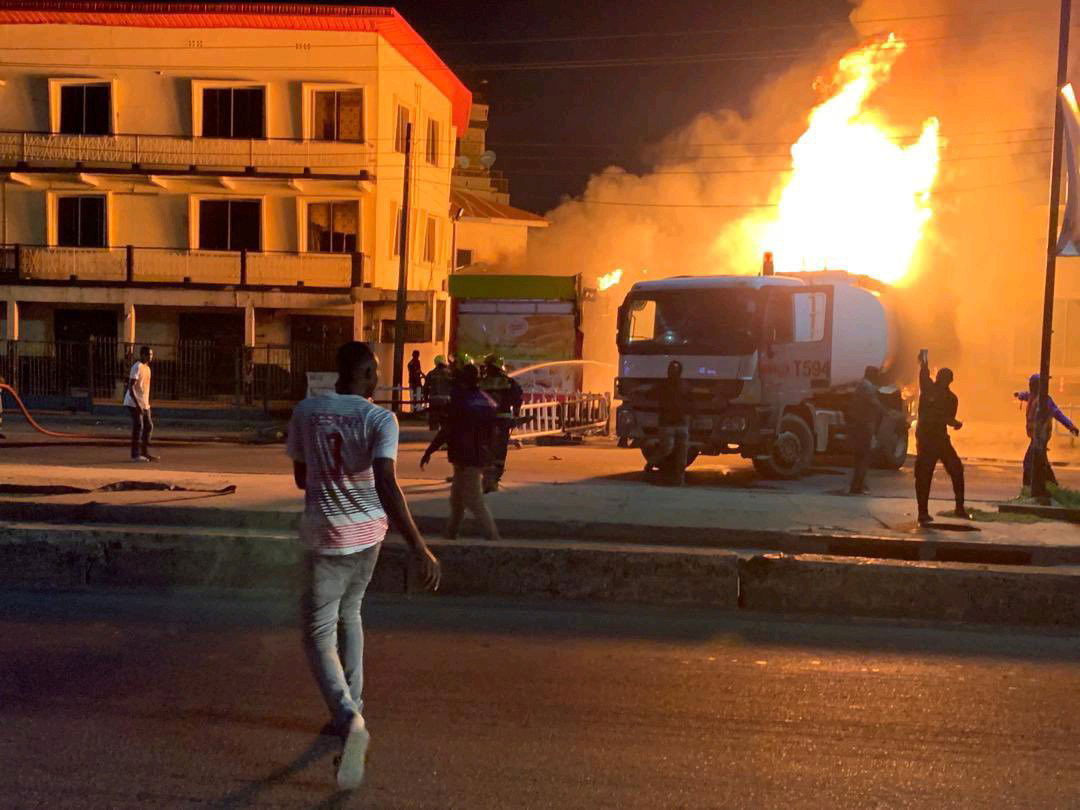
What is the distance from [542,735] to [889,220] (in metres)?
26.6

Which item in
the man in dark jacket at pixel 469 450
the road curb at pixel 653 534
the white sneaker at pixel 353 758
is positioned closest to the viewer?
the white sneaker at pixel 353 758

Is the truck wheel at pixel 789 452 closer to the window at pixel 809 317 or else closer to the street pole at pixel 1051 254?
the window at pixel 809 317

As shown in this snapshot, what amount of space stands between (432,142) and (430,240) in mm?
3237

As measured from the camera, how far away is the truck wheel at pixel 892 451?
59.6ft

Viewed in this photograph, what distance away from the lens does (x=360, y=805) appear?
13.7 feet

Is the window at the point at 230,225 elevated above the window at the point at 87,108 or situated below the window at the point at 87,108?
below

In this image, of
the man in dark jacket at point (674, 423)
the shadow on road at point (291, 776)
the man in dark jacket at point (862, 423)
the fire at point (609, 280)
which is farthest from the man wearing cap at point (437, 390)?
the fire at point (609, 280)

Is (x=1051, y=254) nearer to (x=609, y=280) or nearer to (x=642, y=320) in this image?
(x=642, y=320)

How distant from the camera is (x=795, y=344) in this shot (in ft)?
51.5

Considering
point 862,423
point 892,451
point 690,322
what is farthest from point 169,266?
point 862,423

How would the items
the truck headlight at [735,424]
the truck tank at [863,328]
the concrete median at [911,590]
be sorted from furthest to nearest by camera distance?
the truck tank at [863,328], the truck headlight at [735,424], the concrete median at [911,590]

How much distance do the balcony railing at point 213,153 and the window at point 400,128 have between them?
1.21 metres

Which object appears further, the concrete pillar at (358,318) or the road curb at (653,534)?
the concrete pillar at (358,318)

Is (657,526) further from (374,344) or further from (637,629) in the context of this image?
(374,344)
